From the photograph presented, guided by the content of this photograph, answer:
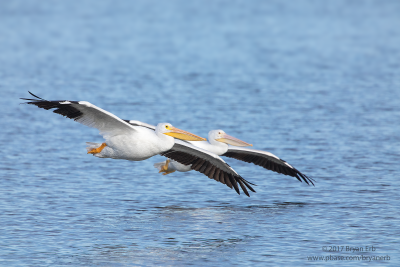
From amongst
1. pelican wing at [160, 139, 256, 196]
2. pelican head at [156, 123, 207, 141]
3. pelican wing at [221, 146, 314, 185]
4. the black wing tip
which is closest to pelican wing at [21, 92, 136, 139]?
pelican head at [156, 123, 207, 141]

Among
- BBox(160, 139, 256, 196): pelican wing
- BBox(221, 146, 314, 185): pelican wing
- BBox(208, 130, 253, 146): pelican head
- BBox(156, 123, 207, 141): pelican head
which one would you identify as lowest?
BBox(160, 139, 256, 196): pelican wing

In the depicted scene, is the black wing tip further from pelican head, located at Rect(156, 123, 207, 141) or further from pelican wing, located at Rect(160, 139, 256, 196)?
pelican head, located at Rect(156, 123, 207, 141)

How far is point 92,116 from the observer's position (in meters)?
11.9

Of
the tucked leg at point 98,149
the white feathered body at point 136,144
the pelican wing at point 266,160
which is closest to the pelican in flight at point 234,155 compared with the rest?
the pelican wing at point 266,160

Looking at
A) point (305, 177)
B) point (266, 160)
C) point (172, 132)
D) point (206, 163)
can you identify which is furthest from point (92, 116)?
point (305, 177)

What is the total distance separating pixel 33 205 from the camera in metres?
12.7

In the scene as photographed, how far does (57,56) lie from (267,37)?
501 inches

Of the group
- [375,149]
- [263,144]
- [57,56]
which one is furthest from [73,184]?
[57,56]

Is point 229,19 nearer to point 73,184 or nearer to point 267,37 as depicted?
point 267,37

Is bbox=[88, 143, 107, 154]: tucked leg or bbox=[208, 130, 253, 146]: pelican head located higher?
bbox=[208, 130, 253, 146]: pelican head

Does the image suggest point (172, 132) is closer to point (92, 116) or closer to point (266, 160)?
point (92, 116)

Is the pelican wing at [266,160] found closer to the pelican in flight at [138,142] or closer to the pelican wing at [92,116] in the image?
the pelican in flight at [138,142]

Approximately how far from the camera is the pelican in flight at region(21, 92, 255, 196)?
11734 mm

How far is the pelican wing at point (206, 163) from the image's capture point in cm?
1285
